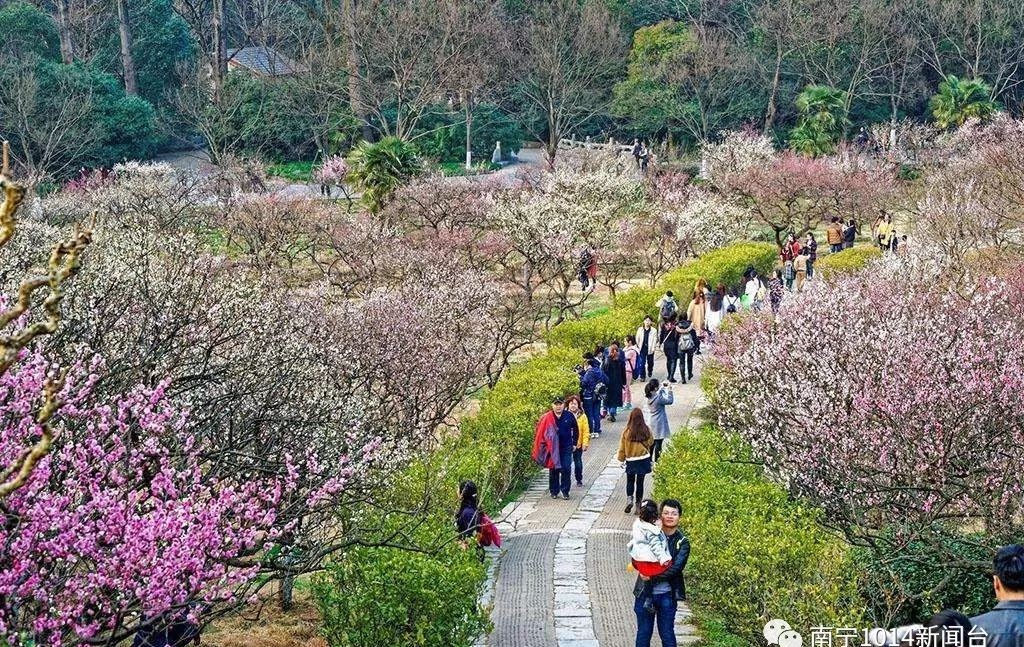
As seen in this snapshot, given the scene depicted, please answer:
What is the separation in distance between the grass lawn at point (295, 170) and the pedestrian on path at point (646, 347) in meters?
29.7

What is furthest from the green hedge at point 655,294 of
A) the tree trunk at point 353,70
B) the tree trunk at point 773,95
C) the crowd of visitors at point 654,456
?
the tree trunk at point 773,95

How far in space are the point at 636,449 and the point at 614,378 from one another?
502cm

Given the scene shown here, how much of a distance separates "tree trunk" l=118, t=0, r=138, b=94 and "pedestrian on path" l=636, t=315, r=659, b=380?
1435 inches

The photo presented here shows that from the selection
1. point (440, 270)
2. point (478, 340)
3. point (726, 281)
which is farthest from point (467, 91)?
point (478, 340)

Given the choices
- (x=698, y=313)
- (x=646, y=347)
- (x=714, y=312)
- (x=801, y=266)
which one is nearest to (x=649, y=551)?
(x=646, y=347)

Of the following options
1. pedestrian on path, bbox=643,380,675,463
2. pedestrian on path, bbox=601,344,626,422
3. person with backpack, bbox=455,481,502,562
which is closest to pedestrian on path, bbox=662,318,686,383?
pedestrian on path, bbox=601,344,626,422

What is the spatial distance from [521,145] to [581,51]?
561 centimetres

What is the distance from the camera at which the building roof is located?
55312 mm

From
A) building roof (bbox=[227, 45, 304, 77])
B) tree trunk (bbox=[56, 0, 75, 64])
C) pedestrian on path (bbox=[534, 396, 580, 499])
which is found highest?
tree trunk (bbox=[56, 0, 75, 64])

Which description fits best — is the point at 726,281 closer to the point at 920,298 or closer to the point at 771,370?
the point at 920,298

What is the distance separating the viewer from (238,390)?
10.5 metres

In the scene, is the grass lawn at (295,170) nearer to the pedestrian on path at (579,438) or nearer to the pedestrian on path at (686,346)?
the pedestrian on path at (686,346)

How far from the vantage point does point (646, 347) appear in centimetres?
2016

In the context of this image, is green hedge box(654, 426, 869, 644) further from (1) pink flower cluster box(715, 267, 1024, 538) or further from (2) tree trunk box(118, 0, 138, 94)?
(2) tree trunk box(118, 0, 138, 94)
